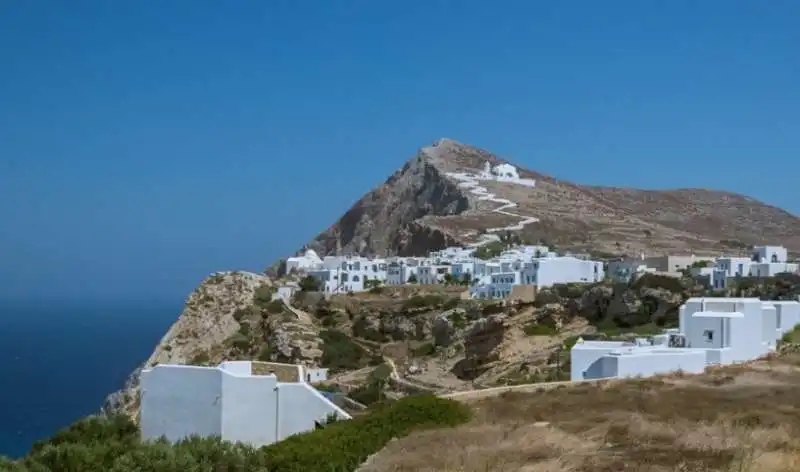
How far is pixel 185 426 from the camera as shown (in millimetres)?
16969

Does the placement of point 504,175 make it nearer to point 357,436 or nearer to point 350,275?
point 350,275

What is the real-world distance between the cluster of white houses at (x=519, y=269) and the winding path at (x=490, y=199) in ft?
29.5

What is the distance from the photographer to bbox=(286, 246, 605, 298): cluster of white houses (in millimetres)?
49562

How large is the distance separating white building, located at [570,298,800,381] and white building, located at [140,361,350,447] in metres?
7.25

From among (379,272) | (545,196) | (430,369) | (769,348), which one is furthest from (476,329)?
(545,196)

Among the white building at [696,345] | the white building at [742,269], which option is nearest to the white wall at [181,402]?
the white building at [696,345]

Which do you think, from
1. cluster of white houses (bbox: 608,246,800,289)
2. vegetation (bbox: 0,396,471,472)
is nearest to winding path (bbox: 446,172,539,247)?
cluster of white houses (bbox: 608,246,800,289)

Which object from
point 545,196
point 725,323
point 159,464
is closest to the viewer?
point 159,464

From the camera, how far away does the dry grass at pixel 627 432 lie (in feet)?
35.7

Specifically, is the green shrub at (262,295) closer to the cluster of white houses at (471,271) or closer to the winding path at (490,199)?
the cluster of white houses at (471,271)

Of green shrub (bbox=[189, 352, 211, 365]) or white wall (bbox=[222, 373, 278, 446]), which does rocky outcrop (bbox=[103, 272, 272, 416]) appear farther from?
white wall (bbox=[222, 373, 278, 446])

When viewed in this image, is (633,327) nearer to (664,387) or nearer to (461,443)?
(664,387)

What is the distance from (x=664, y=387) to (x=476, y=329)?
71.7 feet

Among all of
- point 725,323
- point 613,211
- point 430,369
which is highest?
point 613,211
